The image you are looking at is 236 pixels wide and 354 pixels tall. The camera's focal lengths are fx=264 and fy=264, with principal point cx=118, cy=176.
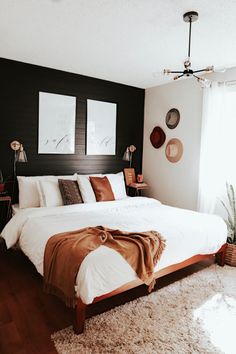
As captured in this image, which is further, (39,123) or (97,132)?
(97,132)

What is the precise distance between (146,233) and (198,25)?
2.04m

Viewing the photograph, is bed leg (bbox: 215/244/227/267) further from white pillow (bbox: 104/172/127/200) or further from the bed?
white pillow (bbox: 104/172/127/200)

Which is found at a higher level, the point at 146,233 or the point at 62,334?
the point at 146,233

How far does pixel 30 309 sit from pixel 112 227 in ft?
3.41

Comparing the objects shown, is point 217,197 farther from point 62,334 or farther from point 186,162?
point 62,334

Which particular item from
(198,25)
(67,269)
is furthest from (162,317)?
(198,25)

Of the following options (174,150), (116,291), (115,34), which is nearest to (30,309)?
(116,291)

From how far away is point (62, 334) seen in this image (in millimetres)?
2006

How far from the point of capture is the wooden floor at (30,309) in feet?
6.29

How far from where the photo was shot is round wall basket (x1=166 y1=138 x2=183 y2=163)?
4523mm

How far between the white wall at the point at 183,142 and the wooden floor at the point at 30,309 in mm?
1623

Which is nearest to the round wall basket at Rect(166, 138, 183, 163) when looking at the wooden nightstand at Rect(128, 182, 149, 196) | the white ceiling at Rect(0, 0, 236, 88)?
→ the wooden nightstand at Rect(128, 182, 149, 196)

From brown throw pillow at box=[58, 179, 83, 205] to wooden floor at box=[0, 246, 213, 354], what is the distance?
0.94 meters

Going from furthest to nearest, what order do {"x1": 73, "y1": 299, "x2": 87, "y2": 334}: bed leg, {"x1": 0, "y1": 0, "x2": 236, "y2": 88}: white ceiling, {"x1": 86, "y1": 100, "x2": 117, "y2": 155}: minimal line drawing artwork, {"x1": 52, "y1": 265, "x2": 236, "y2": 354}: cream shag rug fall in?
{"x1": 86, "y1": 100, "x2": 117, "y2": 155}: minimal line drawing artwork
{"x1": 0, "y1": 0, "x2": 236, "y2": 88}: white ceiling
{"x1": 73, "y1": 299, "x2": 87, "y2": 334}: bed leg
{"x1": 52, "y1": 265, "x2": 236, "y2": 354}: cream shag rug
